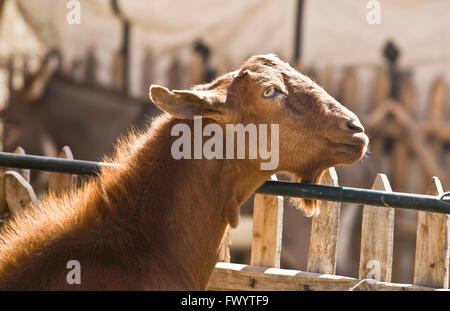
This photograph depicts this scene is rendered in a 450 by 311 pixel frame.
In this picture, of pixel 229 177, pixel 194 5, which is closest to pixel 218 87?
pixel 229 177

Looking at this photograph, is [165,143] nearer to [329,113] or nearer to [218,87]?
[218,87]

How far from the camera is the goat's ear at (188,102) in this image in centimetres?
281

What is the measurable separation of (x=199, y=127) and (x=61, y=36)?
26.9 ft

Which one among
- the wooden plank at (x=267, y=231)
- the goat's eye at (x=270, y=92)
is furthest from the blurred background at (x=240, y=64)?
the goat's eye at (x=270, y=92)

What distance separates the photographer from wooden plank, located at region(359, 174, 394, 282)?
3.66 m

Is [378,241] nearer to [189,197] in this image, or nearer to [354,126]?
[354,126]

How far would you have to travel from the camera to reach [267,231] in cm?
398

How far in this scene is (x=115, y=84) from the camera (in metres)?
10.1

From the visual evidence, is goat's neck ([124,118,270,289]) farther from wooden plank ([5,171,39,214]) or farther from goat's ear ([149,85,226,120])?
wooden plank ([5,171,39,214])

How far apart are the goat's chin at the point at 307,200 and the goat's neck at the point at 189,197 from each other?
8.0 inches

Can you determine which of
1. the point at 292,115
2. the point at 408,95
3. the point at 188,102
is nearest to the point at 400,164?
the point at 408,95

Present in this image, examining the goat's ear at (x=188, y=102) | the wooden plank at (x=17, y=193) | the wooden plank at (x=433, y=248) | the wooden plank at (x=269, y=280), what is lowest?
the wooden plank at (x=269, y=280)

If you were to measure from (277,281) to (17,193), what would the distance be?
1.85 meters

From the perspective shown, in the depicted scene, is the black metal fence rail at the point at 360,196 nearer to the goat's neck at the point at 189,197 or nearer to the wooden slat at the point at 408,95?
the goat's neck at the point at 189,197
